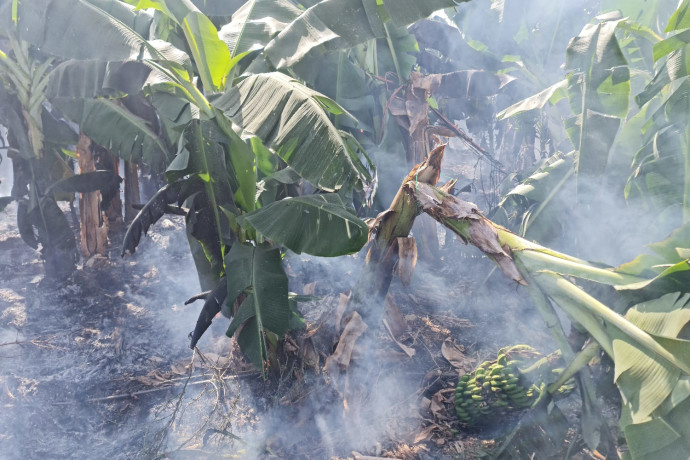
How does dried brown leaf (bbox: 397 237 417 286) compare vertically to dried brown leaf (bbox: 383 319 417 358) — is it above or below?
above

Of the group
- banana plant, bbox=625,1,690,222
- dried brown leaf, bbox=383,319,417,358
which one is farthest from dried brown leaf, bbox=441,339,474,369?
banana plant, bbox=625,1,690,222

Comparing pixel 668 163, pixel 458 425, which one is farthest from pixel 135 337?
pixel 668 163

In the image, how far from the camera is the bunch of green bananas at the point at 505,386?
284 cm

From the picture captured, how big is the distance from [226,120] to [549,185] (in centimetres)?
286

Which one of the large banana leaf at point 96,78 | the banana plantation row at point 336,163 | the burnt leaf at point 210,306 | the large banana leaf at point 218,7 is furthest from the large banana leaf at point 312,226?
the large banana leaf at point 218,7

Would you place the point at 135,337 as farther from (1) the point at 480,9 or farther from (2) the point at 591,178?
(1) the point at 480,9

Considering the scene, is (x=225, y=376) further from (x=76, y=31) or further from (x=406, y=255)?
(x=76, y=31)

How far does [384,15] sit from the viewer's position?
3018mm

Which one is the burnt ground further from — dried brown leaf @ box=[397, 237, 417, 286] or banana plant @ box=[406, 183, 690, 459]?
banana plant @ box=[406, 183, 690, 459]

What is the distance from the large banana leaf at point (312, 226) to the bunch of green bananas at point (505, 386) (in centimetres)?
134

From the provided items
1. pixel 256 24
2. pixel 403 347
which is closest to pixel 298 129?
pixel 256 24

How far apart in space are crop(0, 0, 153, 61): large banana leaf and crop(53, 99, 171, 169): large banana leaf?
0.96 metres

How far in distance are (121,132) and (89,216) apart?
207cm

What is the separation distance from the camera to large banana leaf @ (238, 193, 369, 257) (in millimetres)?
2521
